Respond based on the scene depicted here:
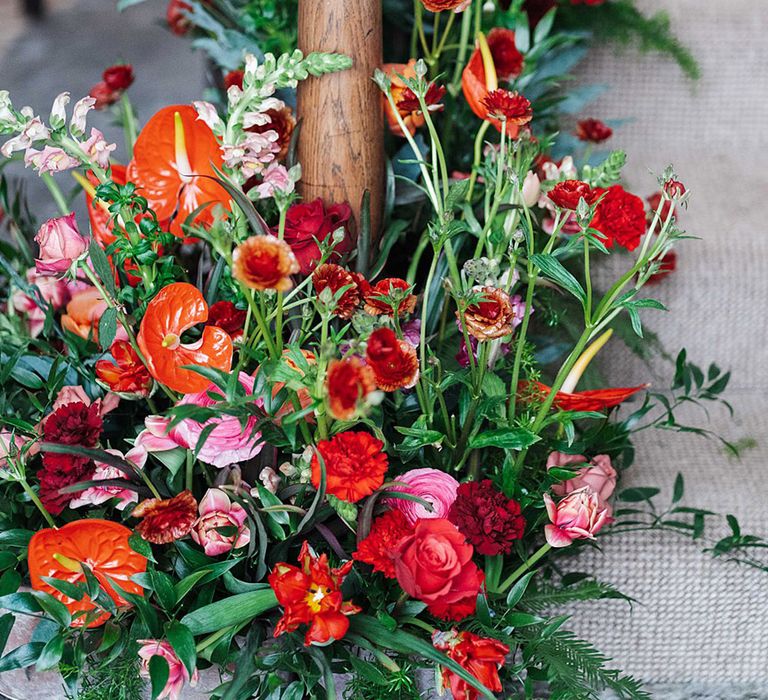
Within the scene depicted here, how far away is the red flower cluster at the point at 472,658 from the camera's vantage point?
0.54 metres

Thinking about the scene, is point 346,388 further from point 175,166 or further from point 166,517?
Answer: point 175,166

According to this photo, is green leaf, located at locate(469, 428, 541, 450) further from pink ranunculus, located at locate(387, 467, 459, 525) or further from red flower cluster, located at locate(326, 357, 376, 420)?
red flower cluster, located at locate(326, 357, 376, 420)

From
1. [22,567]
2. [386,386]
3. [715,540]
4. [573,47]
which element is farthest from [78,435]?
[573,47]

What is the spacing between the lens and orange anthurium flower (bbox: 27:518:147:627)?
0.58m


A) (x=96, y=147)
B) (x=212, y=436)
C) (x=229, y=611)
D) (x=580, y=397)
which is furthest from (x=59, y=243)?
(x=580, y=397)

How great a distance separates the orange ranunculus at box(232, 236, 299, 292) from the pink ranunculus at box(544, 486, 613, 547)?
262 mm

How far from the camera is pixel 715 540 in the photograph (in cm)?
76

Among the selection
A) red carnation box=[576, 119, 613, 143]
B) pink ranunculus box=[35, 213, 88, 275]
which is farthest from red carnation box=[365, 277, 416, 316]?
red carnation box=[576, 119, 613, 143]

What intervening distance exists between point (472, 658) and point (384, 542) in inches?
3.7

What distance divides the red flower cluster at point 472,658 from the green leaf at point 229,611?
0.41 ft

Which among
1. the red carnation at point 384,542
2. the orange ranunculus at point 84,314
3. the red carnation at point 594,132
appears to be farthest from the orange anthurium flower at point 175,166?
the red carnation at point 594,132

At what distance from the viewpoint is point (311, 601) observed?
0.53 m

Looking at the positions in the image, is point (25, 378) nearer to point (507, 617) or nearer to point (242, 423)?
point (242, 423)

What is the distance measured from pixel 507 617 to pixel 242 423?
0.23 metres
